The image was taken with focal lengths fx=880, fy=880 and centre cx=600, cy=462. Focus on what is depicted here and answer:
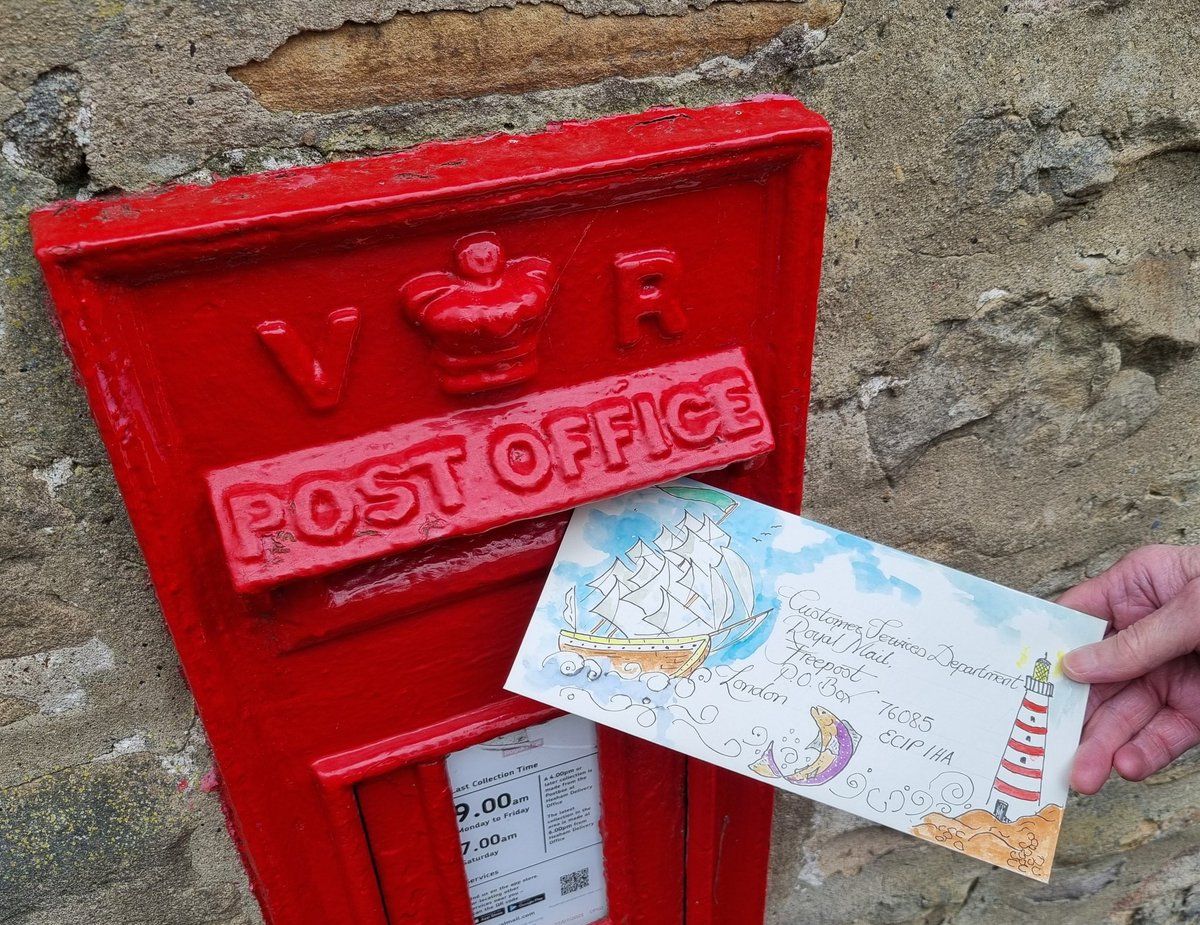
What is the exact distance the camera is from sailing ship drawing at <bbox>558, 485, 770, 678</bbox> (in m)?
0.79

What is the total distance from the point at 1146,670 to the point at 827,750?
1.13ft

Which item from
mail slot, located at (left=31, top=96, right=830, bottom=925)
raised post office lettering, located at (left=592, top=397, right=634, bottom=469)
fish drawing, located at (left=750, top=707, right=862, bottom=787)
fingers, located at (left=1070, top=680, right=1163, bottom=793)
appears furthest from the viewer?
fingers, located at (left=1070, top=680, right=1163, bottom=793)

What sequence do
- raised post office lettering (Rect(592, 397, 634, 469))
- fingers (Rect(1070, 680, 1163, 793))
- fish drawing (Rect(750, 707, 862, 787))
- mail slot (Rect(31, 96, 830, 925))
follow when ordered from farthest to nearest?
fingers (Rect(1070, 680, 1163, 793))
fish drawing (Rect(750, 707, 862, 787))
raised post office lettering (Rect(592, 397, 634, 469))
mail slot (Rect(31, 96, 830, 925))

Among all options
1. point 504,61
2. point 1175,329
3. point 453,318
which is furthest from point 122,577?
point 1175,329

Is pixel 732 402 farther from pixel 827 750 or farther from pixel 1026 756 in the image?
pixel 1026 756

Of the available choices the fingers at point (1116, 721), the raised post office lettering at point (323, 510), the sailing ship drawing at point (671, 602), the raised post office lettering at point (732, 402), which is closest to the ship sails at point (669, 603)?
the sailing ship drawing at point (671, 602)

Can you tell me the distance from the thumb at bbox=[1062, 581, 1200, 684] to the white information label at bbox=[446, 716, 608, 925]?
51 centimetres

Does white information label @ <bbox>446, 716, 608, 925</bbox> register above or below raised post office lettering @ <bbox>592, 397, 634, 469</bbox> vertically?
below

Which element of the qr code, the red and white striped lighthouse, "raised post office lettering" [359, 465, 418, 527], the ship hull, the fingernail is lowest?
the qr code

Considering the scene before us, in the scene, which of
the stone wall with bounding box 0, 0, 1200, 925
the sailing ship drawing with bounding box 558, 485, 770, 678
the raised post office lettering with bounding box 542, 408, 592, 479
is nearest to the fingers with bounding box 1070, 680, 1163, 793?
the stone wall with bounding box 0, 0, 1200, 925

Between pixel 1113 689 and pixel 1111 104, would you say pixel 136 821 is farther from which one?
pixel 1111 104

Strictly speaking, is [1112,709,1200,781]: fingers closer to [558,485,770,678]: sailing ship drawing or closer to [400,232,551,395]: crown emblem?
[558,485,770,678]: sailing ship drawing

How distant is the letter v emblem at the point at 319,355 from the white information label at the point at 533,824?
17.3 inches

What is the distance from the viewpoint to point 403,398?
0.68 metres
